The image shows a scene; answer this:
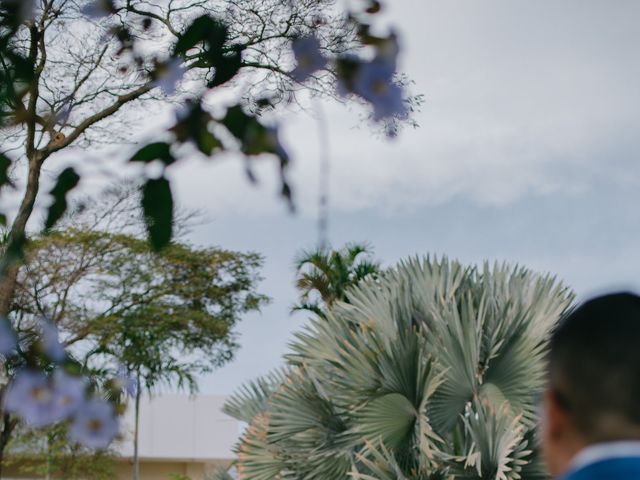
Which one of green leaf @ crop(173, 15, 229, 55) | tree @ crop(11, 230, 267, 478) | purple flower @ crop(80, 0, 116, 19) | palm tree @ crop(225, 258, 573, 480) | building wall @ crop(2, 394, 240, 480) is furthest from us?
building wall @ crop(2, 394, 240, 480)

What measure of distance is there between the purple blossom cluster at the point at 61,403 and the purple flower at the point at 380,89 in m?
0.66

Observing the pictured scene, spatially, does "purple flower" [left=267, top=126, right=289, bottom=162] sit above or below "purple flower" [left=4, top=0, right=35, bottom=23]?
below

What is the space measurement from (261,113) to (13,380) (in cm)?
65

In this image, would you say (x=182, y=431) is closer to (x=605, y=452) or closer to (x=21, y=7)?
(x=21, y=7)

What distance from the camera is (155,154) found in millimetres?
1420

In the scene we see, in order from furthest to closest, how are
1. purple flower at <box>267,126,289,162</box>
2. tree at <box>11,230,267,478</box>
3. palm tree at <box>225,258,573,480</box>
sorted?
tree at <box>11,230,267,478</box> < palm tree at <box>225,258,573,480</box> < purple flower at <box>267,126,289,162</box>

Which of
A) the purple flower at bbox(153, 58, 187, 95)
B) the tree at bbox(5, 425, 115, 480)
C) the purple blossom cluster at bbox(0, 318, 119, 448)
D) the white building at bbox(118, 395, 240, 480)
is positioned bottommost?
the purple blossom cluster at bbox(0, 318, 119, 448)

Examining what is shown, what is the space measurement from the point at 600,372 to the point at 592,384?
0.05 ft

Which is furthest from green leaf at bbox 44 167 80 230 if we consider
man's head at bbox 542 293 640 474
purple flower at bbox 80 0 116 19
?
man's head at bbox 542 293 640 474

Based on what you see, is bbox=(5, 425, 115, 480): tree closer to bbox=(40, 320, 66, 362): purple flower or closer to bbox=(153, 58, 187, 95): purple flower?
bbox=(40, 320, 66, 362): purple flower

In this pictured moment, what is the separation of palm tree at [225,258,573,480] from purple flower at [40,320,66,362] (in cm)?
577

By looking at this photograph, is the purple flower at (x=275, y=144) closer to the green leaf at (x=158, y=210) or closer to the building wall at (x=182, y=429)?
the green leaf at (x=158, y=210)

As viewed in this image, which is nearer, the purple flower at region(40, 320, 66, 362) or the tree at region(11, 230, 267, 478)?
the purple flower at region(40, 320, 66, 362)

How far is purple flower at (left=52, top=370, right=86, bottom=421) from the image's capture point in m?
1.69
